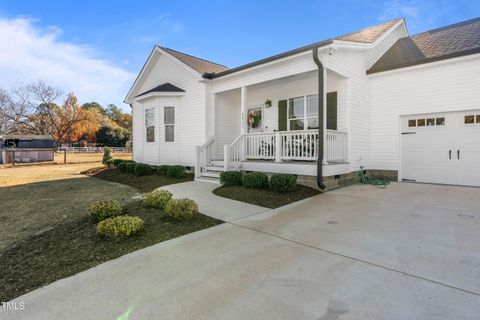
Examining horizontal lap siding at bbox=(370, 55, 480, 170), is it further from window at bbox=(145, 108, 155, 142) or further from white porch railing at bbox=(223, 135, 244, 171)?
window at bbox=(145, 108, 155, 142)

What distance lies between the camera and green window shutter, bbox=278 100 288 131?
33.3 ft

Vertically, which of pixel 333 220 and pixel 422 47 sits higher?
pixel 422 47

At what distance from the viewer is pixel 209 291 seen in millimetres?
2559

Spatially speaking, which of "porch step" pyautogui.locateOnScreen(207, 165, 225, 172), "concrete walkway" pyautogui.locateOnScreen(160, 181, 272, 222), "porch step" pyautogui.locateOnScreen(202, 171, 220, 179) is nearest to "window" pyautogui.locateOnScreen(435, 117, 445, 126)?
"concrete walkway" pyautogui.locateOnScreen(160, 181, 272, 222)

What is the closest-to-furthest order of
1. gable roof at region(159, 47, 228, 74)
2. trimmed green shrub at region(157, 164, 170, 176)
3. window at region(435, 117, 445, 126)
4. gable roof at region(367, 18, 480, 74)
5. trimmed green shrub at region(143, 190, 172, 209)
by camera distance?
trimmed green shrub at region(143, 190, 172, 209) < gable roof at region(367, 18, 480, 74) < window at region(435, 117, 445, 126) < trimmed green shrub at region(157, 164, 170, 176) < gable roof at region(159, 47, 228, 74)

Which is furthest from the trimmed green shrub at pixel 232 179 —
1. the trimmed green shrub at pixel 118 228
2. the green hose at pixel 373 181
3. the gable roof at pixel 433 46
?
the gable roof at pixel 433 46

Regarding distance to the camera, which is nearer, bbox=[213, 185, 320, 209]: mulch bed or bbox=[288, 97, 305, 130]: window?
bbox=[213, 185, 320, 209]: mulch bed

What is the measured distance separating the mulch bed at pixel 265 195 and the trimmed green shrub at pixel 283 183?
0.13 meters

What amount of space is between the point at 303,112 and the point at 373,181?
133 inches

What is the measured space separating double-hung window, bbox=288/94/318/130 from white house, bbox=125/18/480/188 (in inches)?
1.5

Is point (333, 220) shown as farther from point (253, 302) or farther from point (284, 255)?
point (253, 302)

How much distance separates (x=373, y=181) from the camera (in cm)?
873

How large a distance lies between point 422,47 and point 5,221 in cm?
1338

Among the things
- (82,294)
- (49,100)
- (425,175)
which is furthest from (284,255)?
(49,100)
